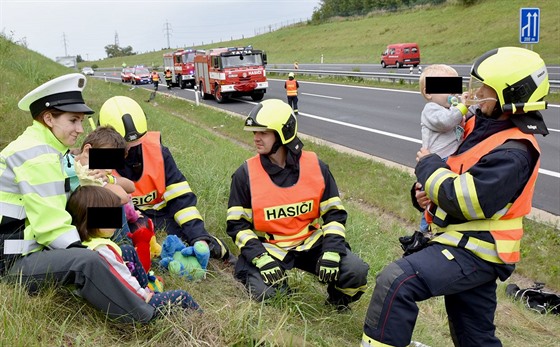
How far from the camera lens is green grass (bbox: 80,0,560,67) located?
35875 mm

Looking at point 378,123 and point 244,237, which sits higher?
point 244,237

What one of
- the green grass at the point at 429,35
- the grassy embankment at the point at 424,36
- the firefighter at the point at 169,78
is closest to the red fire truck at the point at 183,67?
the firefighter at the point at 169,78

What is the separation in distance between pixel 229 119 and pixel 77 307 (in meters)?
14.7

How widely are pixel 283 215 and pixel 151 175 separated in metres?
1.20

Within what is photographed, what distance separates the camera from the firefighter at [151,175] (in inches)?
165

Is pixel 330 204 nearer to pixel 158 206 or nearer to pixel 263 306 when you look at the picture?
pixel 263 306

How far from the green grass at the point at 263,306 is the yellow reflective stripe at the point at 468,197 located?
3.43 feet

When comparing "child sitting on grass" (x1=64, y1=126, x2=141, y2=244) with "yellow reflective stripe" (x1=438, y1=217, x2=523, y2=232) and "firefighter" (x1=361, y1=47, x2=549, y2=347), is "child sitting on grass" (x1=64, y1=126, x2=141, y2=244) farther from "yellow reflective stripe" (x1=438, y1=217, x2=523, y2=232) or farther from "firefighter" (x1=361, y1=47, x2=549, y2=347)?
"yellow reflective stripe" (x1=438, y1=217, x2=523, y2=232)

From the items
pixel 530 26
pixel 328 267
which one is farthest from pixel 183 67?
pixel 328 267

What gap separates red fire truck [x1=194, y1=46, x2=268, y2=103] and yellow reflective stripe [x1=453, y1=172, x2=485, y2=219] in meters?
21.3

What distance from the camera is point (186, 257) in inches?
157

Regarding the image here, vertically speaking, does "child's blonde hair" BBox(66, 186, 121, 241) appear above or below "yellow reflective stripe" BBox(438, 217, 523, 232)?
above

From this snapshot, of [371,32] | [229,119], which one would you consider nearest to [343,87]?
[229,119]

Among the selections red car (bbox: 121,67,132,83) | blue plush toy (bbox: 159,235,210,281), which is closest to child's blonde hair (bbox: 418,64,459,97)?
blue plush toy (bbox: 159,235,210,281)
